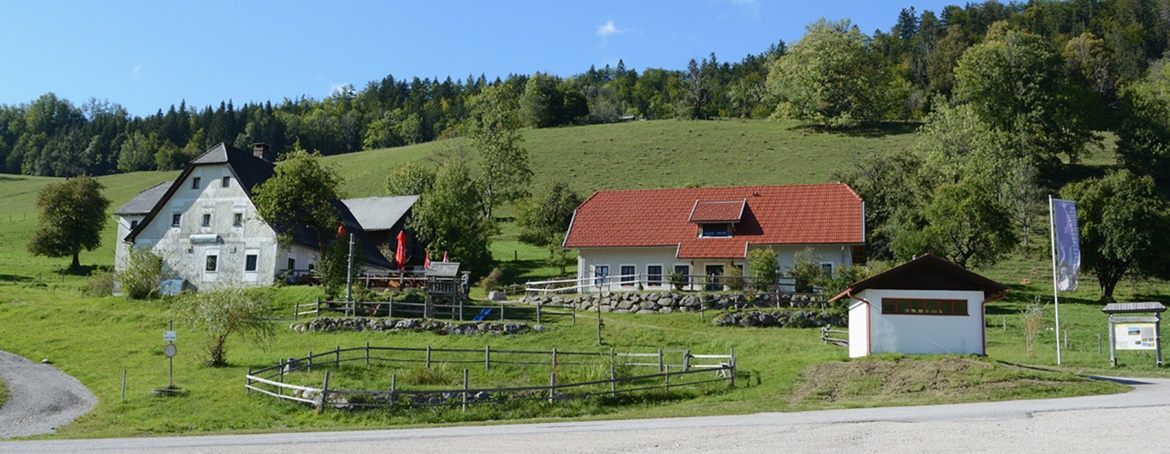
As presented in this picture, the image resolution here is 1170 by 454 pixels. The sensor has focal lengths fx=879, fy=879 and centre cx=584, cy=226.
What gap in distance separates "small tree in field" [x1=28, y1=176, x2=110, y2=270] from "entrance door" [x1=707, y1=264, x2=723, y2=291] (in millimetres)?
45534

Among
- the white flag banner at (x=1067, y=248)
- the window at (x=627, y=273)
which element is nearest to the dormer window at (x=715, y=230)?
the window at (x=627, y=273)

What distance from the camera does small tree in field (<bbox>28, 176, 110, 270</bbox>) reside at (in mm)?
62625

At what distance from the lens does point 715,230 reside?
4753cm

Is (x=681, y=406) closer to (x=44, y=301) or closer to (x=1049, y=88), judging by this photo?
(x=44, y=301)

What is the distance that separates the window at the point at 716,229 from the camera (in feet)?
155

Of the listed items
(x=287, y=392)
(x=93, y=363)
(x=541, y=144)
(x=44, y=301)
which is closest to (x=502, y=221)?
(x=541, y=144)

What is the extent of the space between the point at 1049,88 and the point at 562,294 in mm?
56207

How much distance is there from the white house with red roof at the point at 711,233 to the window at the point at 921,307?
564 inches

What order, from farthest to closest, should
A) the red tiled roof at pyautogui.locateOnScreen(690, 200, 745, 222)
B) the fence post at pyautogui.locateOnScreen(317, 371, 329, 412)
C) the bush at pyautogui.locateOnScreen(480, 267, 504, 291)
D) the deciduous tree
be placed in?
the bush at pyautogui.locateOnScreen(480, 267, 504, 291) < the red tiled roof at pyautogui.locateOnScreen(690, 200, 745, 222) < the deciduous tree < the fence post at pyautogui.locateOnScreen(317, 371, 329, 412)

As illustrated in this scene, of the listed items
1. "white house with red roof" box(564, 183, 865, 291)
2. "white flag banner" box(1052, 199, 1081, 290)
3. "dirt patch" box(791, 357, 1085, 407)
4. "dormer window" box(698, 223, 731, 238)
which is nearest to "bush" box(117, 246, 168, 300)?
"white house with red roof" box(564, 183, 865, 291)

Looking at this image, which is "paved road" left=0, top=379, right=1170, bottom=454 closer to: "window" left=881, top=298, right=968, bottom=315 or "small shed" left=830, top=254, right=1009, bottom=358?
"small shed" left=830, top=254, right=1009, bottom=358

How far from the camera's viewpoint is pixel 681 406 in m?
23.1

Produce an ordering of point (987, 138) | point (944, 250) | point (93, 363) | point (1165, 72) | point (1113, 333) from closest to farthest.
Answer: point (1113, 333) < point (93, 363) < point (944, 250) < point (987, 138) < point (1165, 72)

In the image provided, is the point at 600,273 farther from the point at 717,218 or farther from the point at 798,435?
the point at 798,435
